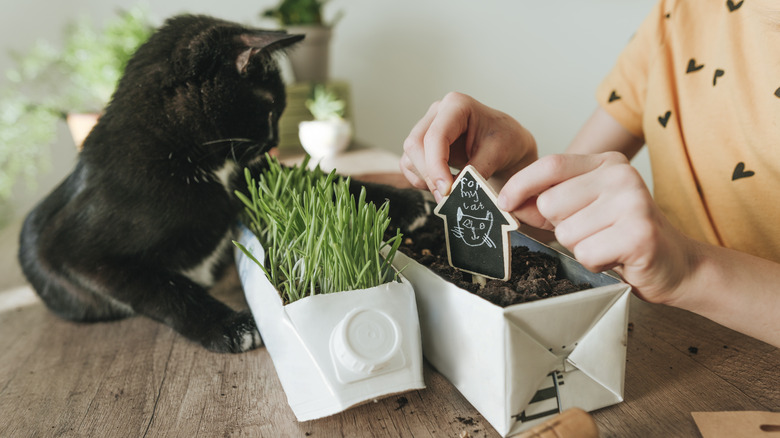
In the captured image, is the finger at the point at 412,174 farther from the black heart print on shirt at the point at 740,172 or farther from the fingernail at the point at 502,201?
the black heart print on shirt at the point at 740,172

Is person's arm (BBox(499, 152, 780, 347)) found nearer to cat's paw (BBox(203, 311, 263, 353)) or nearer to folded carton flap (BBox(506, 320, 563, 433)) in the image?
folded carton flap (BBox(506, 320, 563, 433))

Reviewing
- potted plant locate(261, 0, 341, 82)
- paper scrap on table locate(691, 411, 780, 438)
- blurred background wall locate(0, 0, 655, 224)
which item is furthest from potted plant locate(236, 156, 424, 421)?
blurred background wall locate(0, 0, 655, 224)

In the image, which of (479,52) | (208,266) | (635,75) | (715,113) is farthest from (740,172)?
(479,52)

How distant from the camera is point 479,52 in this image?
213cm

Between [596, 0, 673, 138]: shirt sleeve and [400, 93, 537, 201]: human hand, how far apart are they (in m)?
0.23

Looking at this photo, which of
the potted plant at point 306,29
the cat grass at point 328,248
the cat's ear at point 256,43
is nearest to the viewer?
the cat grass at point 328,248

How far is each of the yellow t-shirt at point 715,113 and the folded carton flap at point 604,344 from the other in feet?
1.31

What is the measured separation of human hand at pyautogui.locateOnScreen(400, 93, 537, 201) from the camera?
0.58 meters

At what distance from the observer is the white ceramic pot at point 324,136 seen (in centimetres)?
156

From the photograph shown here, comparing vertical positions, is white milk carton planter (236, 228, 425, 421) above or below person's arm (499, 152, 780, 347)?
below

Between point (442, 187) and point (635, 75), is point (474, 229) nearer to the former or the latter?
point (442, 187)

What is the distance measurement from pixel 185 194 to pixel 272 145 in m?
0.20

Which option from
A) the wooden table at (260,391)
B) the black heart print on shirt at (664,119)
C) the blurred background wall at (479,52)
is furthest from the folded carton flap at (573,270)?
the blurred background wall at (479,52)

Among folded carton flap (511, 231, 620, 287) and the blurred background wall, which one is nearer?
folded carton flap (511, 231, 620, 287)
